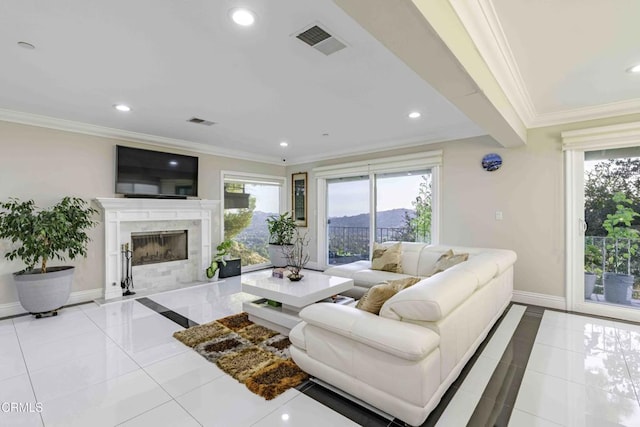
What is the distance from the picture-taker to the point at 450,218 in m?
4.68

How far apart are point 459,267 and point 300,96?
232 cm

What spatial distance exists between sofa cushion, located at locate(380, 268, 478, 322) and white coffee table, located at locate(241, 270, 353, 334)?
1.25m

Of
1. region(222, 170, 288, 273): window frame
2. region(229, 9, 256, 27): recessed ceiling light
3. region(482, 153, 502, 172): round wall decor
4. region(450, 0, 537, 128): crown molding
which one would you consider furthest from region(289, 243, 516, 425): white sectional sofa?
region(222, 170, 288, 273): window frame

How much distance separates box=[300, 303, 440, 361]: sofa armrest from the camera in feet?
5.13

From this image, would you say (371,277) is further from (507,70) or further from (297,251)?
(297,251)

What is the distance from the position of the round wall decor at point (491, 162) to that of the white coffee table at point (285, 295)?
8.79 ft

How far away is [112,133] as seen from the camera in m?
4.43

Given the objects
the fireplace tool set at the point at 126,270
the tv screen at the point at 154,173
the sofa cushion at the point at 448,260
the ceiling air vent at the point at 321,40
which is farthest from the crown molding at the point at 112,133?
the sofa cushion at the point at 448,260

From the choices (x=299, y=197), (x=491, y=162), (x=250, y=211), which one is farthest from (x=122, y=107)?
(x=491, y=162)

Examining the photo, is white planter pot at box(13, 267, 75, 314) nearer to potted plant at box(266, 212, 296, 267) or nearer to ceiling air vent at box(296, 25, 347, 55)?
potted plant at box(266, 212, 296, 267)

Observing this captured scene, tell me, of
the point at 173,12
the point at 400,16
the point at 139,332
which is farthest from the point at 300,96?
the point at 139,332

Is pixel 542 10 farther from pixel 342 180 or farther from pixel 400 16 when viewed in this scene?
pixel 342 180

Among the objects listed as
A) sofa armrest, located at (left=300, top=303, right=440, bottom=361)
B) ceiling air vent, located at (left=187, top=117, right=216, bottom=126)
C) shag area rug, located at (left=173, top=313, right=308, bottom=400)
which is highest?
ceiling air vent, located at (left=187, top=117, right=216, bottom=126)

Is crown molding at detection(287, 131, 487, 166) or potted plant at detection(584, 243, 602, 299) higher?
crown molding at detection(287, 131, 487, 166)
